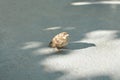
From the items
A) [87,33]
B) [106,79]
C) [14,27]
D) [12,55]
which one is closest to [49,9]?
[14,27]

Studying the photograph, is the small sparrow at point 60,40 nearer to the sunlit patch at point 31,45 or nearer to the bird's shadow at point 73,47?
the bird's shadow at point 73,47

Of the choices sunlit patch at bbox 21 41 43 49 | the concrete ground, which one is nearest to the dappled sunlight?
the concrete ground

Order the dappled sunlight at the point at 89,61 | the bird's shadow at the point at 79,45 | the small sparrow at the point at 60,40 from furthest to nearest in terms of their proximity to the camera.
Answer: the bird's shadow at the point at 79,45
the small sparrow at the point at 60,40
the dappled sunlight at the point at 89,61

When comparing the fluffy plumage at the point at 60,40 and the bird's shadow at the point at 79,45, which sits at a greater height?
the fluffy plumage at the point at 60,40

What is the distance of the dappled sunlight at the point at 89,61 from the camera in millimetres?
1987

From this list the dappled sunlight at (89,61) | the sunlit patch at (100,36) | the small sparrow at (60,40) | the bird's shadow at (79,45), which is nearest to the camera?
the dappled sunlight at (89,61)

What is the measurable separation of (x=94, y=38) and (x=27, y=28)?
64 centimetres

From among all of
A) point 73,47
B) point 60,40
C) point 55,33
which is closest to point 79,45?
point 73,47

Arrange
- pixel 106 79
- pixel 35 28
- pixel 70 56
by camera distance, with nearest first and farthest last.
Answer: pixel 106 79 → pixel 70 56 → pixel 35 28

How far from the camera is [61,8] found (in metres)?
3.50

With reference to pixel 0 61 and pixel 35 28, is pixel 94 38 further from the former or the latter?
pixel 0 61

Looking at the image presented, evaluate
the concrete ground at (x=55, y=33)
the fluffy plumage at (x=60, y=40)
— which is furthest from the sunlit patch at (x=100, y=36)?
the fluffy plumage at (x=60, y=40)

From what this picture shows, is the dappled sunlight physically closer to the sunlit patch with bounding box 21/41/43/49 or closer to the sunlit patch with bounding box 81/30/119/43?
the sunlit patch with bounding box 81/30/119/43

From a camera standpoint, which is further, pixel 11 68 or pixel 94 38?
pixel 94 38
